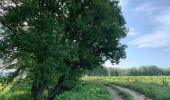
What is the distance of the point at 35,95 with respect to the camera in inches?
1109

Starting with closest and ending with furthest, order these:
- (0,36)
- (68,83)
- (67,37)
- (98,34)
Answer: (0,36) < (67,37) < (98,34) < (68,83)

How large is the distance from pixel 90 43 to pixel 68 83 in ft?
26.1

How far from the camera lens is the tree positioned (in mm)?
23641

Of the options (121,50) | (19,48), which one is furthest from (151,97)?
(19,48)

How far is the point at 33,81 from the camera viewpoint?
80.8ft

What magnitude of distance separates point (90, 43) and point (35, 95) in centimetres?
703

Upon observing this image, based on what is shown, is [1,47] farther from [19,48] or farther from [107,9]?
[107,9]

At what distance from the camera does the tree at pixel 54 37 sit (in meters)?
23.6

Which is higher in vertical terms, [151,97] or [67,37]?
[67,37]

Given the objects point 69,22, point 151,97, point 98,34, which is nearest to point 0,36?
point 69,22

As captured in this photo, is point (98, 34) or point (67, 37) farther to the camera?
point (98, 34)

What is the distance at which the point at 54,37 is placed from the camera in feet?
77.0

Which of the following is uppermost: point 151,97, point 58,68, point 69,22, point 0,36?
point 69,22

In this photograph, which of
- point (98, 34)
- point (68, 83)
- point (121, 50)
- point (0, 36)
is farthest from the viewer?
point (68, 83)
